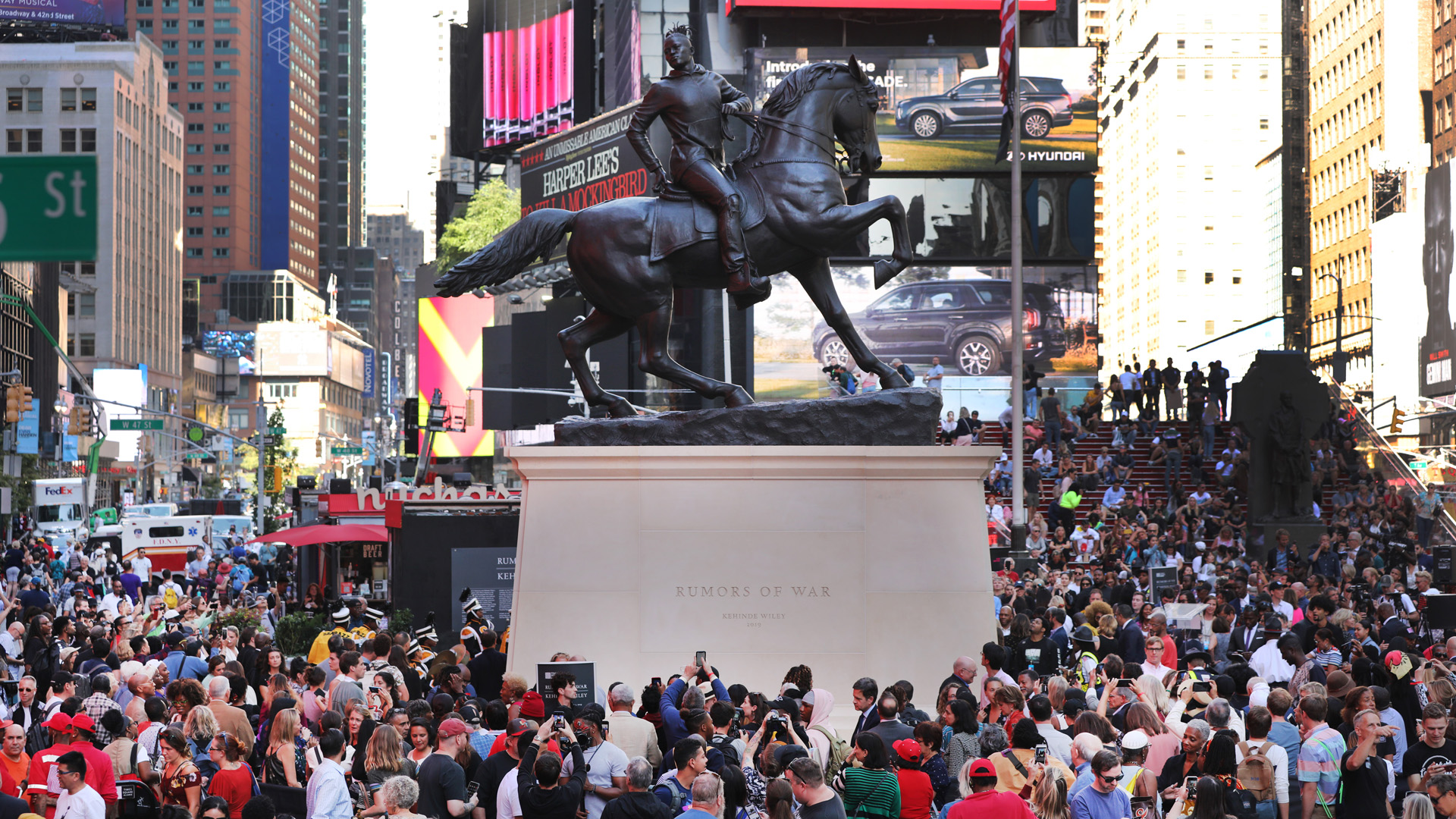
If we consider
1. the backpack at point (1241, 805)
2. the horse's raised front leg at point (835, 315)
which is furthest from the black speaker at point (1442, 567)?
the backpack at point (1241, 805)

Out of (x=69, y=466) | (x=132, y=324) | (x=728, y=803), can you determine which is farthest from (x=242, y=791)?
(x=132, y=324)

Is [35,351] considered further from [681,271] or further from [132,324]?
[681,271]

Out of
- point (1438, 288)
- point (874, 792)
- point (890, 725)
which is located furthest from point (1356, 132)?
point (874, 792)

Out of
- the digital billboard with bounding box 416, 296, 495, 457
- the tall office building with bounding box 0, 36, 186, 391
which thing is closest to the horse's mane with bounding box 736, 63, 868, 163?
the digital billboard with bounding box 416, 296, 495, 457

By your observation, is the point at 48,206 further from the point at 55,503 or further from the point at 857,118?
the point at 55,503

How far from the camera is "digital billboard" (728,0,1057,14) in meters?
61.6

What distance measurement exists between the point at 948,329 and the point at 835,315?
153ft

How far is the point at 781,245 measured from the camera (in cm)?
1509

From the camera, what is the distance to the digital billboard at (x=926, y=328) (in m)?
61.0

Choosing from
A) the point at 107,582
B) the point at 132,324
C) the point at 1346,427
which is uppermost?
A: the point at 132,324

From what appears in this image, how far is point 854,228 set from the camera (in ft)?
49.0

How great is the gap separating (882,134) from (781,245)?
4759 centimetres

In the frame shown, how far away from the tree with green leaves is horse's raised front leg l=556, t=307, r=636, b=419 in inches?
2817

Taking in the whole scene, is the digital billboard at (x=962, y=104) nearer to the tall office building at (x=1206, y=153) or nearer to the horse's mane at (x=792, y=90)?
the horse's mane at (x=792, y=90)
